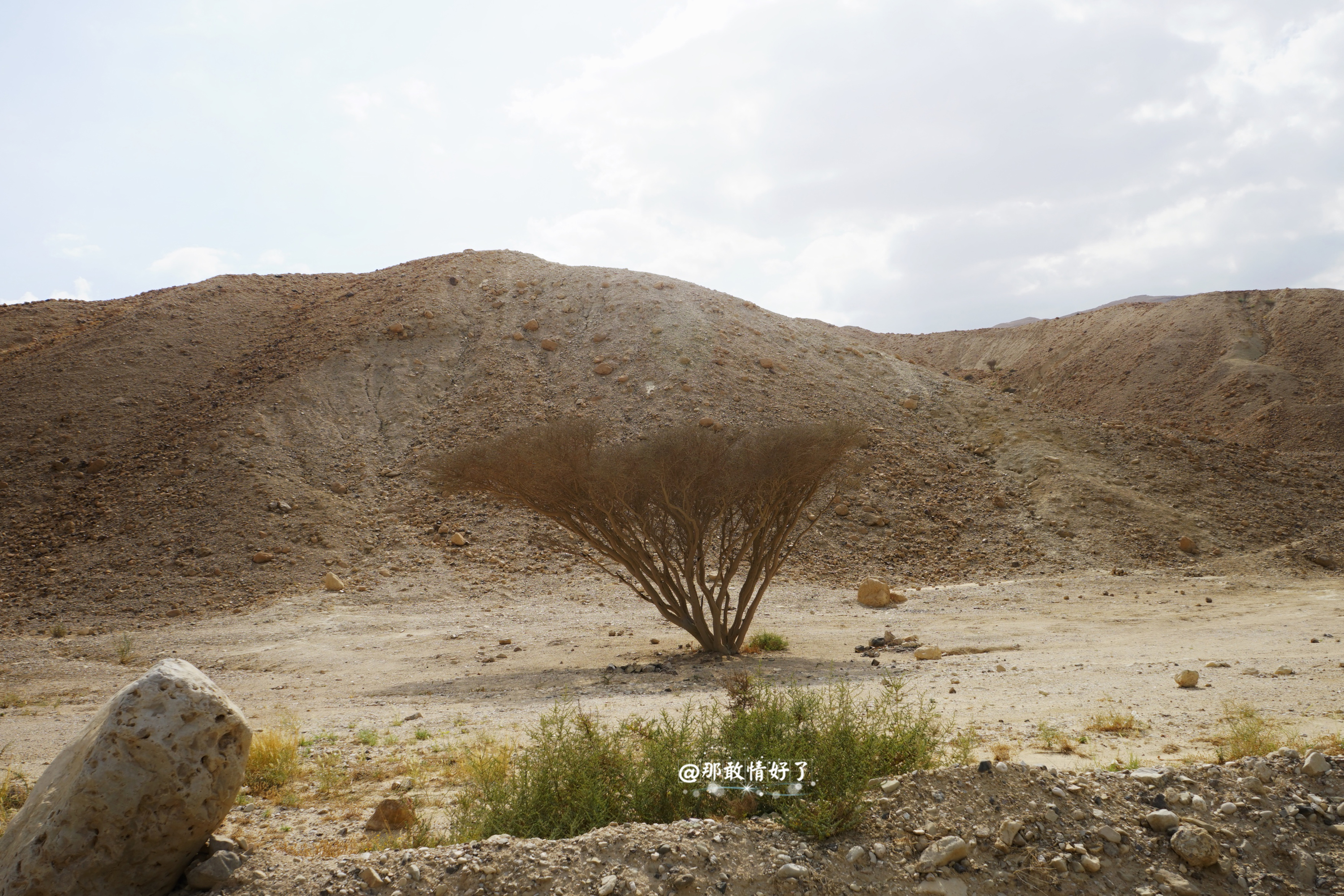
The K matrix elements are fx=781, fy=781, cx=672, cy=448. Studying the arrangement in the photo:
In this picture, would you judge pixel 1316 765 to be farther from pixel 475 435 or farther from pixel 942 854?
pixel 475 435

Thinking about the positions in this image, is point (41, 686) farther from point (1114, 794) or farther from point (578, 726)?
point (1114, 794)

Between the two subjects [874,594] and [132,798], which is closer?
[132,798]

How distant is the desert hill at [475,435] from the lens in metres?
20.4

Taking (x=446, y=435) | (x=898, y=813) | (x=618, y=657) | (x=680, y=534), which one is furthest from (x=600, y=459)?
(x=446, y=435)

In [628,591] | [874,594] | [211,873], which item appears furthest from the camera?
[628,591]

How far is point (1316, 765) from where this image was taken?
475 centimetres

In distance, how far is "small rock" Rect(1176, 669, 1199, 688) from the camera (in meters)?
8.17

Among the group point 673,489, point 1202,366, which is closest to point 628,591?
point 673,489

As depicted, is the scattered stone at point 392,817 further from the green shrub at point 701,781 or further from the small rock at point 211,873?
the small rock at point 211,873

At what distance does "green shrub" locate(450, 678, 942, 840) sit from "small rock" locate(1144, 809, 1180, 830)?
3.87ft

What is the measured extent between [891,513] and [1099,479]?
6.72m

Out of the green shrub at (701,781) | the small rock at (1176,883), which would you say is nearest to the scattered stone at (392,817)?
the green shrub at (701,781)

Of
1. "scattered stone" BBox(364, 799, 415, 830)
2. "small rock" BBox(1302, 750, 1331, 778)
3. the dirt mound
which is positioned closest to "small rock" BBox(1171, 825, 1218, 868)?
the dirt mound

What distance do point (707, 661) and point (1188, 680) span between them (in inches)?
240
